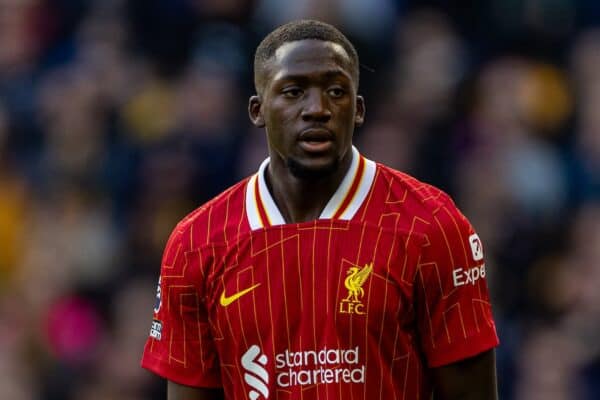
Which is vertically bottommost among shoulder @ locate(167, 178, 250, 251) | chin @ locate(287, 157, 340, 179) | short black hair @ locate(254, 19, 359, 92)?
shoulder @ locate(167, 178, 250, 251)

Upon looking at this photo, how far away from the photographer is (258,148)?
9875 mm

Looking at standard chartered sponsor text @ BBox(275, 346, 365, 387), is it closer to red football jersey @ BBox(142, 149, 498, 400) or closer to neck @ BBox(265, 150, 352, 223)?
red football jersey @ BBox(142, 149, 498, 400)

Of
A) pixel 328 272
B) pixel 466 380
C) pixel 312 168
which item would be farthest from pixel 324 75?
pixel 466 380

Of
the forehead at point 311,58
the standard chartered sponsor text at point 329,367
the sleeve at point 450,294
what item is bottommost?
the standard chartered sponsor text at point 329,367

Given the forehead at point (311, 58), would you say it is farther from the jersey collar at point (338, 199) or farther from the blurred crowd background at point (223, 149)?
the blurred crowd background at point (223, 149)

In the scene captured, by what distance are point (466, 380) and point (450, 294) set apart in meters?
0.28

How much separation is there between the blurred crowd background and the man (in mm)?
3948

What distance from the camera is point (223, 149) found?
10062 millimetres

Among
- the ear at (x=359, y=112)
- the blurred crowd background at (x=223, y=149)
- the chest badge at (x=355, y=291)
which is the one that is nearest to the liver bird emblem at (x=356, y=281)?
the chest badge at (x=355, y=291)

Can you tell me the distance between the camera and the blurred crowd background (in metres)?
9.35

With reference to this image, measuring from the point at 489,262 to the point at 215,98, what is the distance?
2.20m

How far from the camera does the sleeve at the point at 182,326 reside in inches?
201

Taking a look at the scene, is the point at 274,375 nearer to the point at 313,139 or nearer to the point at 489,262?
the point at 313,139

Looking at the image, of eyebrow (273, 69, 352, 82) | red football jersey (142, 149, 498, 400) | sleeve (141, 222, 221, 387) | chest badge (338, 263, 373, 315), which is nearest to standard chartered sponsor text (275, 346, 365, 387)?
red football jersey (142, 149, 498, 400)
